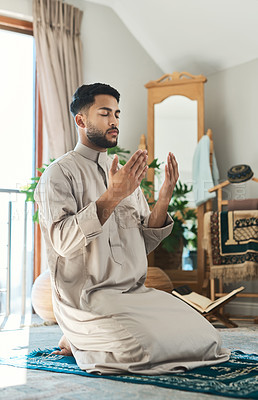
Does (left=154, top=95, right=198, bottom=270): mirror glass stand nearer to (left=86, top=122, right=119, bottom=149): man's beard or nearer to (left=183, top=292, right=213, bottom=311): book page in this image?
(left=183, top=292, right=213, bottom=311): book page

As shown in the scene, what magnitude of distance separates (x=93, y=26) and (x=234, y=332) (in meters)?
3.06

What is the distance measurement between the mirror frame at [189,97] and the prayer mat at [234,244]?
49cm

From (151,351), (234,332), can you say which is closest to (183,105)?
(234,332)

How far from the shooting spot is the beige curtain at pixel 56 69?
4.50 meters

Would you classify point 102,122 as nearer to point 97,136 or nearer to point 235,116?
point 97,136

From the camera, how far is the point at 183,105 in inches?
182

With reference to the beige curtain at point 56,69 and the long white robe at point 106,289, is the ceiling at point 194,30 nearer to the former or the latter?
the beige curtain at point 56,69

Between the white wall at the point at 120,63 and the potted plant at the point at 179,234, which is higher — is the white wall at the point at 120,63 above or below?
above

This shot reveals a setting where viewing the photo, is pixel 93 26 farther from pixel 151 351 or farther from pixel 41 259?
pixel 151 351

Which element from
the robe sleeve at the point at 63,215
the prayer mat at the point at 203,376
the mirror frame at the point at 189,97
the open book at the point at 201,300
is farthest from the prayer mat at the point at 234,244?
the robe sleeve at the point at 63,215

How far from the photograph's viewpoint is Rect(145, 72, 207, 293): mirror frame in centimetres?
444

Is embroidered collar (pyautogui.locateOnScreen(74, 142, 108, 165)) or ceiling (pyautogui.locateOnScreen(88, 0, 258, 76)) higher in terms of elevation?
ceiling (pyautogui.locateOnScreen(88, 0, 258, 76))

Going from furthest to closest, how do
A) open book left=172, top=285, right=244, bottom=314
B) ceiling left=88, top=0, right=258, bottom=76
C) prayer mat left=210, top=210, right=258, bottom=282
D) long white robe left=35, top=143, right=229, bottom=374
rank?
ceiling left=88, top=0, right=258, bottom=76
prayer mat left=210, top=210, right=258, bottom=282
open book left=172, top=285, right=244, bottom=314
long white robe left=35, top=143, right=229, bottom=374

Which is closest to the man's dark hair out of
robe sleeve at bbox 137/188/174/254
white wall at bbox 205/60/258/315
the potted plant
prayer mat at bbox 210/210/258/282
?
robe sleeve at bbox 137/188/174/254
